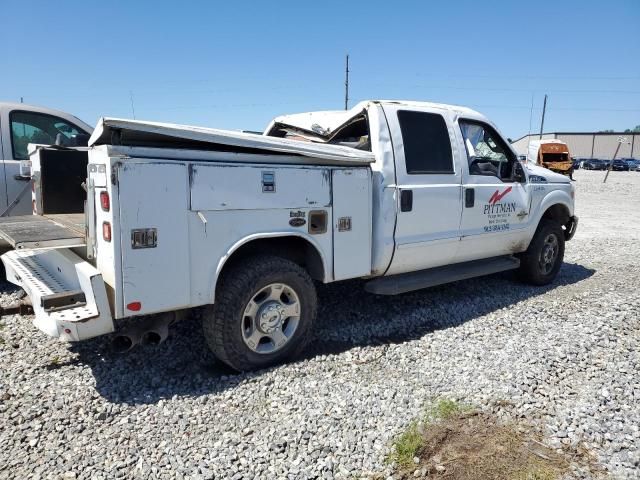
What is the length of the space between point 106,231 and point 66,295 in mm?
548

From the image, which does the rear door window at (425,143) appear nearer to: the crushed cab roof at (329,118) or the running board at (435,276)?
the crushed cab roof at (329,118)

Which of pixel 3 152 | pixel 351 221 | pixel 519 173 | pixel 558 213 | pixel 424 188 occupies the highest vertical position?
pixel 3 152

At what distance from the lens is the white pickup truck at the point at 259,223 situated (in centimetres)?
318

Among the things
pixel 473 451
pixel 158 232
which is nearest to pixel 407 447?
pixel 473 451

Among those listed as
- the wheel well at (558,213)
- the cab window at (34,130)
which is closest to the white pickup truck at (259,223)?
the wheel well at (558,213)

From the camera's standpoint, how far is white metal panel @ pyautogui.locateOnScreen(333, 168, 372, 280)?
13.5 ft

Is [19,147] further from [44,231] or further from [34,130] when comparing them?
[44,231]

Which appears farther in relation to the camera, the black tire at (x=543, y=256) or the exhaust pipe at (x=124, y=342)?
the black tire at (x=543, y=256)

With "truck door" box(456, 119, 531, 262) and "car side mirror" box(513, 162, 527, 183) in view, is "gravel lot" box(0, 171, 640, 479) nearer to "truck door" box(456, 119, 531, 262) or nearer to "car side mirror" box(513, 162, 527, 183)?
"truck door" box(456, 119, 531, 262)

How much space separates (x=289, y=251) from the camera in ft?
13.8

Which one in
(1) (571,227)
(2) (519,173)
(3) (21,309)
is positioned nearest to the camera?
(3) (21,309)

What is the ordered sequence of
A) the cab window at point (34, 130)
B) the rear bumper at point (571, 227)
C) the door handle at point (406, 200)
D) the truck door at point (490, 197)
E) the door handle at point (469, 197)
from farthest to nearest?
the rear bumper at point (571, 227) → the cab window at point (34, 130) → the truck door at point (490, 197) → the door handle at point (469, 197) → the door handle at point (406, 200)

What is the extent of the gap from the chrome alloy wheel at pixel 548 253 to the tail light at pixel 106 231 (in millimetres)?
5298

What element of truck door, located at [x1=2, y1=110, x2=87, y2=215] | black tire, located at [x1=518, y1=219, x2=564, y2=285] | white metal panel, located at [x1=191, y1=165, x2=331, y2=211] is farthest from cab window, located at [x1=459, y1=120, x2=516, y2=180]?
truck door, located at [x1=2, y1=110, x2=87, y2=215]
